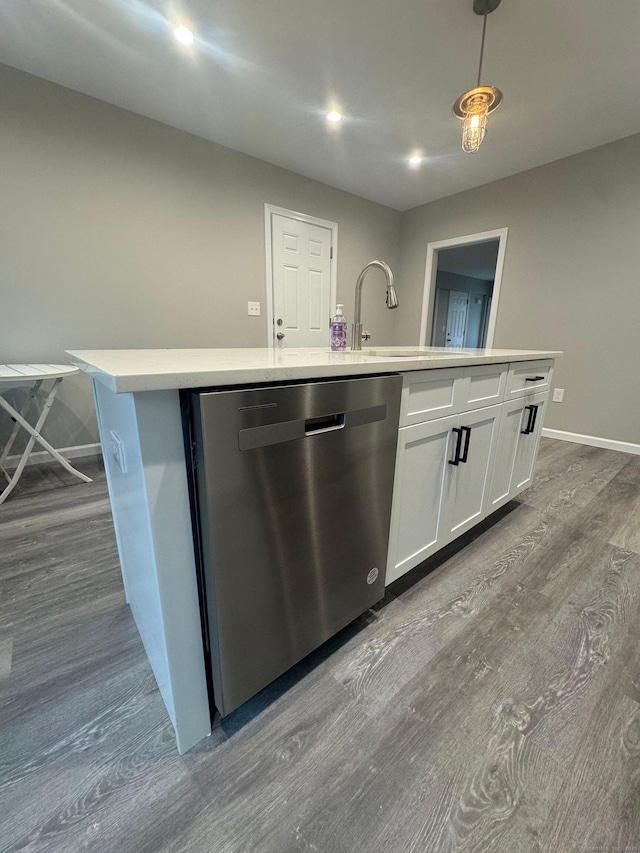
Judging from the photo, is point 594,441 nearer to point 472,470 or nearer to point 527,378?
point 527,378

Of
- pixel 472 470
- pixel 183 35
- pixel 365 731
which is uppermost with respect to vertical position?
pixel 183 35

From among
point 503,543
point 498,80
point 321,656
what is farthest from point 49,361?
point 498,80

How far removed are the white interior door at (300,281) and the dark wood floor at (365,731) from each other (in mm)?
2746

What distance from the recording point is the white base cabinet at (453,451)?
114 cm

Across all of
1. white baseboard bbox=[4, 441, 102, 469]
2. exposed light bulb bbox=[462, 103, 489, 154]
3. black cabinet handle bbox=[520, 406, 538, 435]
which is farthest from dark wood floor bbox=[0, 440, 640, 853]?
exposed light bulb bbox=[462, 103, 489, 154]

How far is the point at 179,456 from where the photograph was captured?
2.13 ft

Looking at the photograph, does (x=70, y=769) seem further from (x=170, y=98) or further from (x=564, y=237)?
(x=564, y=237)

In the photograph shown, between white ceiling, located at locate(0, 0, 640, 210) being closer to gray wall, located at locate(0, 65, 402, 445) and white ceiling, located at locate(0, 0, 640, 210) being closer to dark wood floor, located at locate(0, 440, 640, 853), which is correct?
gray wall, located at locate(0, 65, 402, 445)

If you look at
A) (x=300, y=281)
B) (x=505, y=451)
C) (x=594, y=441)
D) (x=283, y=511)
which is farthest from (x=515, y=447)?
(x=300, y=281)

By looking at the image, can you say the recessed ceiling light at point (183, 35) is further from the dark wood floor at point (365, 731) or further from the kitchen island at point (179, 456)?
the dark wood floor at point (365, 731)

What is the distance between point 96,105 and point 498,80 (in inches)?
103

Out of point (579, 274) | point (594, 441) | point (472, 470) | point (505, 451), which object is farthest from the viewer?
point (594, 441)

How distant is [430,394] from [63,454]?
2771 millimetres

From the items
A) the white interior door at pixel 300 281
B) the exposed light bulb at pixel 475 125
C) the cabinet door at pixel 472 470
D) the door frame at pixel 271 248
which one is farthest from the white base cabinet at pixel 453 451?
the white interior door at pixel 300 281
